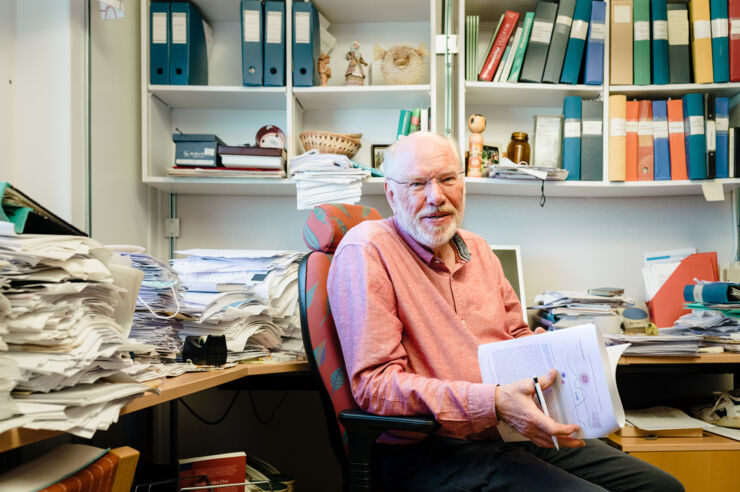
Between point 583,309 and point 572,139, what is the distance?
66 centimetres

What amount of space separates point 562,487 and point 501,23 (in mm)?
1758

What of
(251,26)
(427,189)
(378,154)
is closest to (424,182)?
(427,189)

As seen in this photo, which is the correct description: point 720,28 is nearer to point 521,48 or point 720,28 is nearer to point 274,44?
point 521,48

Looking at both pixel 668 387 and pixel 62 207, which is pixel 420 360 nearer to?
pixel 62 207

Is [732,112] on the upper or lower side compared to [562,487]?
upper

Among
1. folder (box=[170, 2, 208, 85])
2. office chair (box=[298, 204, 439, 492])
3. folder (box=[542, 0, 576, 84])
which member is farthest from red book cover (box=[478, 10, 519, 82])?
folder (box=[170, 2, 208, 85])

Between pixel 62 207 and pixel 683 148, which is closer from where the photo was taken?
pixel 62 207

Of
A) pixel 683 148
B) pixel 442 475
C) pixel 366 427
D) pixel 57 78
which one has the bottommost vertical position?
pixel 442 475

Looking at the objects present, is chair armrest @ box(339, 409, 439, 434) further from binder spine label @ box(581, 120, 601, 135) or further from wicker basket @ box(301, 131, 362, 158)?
binder spine label @ box(581, 120, 601, 135)

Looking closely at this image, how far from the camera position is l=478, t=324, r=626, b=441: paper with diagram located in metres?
0.98

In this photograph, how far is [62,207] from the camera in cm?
169

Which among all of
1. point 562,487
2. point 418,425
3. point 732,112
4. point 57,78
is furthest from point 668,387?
point 57,78

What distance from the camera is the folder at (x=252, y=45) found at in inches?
83.5

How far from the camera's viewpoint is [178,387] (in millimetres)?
1007
